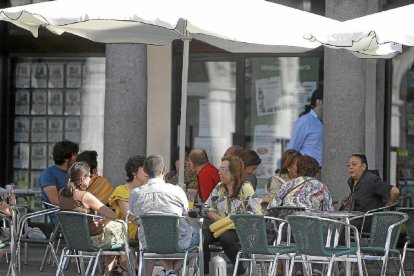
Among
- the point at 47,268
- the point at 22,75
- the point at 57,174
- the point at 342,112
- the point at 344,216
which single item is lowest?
the point at 47,268

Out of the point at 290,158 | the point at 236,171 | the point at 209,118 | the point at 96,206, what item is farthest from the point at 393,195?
the point at 209,118

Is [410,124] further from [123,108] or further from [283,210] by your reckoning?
[283,210]

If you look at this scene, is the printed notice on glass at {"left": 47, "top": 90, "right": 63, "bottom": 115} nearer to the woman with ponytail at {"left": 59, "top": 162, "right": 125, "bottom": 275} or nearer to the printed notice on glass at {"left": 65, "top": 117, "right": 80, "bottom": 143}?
the printed notice on glass at {"left": 65, "top": 117, "right": 80, "bottom": 143}

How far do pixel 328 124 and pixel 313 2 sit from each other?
261cm

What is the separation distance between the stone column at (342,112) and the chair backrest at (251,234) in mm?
3636

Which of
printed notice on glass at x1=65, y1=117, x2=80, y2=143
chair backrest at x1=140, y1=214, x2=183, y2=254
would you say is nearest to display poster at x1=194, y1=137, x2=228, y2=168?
printed notice on glass at x1=65, y1=117, x2=80, y2=143

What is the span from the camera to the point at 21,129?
17.6m

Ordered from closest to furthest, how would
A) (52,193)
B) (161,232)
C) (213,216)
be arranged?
1. (161,232)
2. (213,216)
3. (52,193)

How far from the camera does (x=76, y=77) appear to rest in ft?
57.1

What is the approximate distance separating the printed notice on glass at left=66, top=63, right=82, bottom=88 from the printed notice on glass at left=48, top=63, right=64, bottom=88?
99 millimetres

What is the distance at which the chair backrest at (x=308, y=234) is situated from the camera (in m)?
10.1

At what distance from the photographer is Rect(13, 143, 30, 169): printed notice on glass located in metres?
17.6

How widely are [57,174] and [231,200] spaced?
7.79 feet

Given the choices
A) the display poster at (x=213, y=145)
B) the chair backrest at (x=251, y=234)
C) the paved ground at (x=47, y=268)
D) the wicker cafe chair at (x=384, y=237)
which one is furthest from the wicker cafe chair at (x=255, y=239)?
the display poster at (x=213, y=145)
